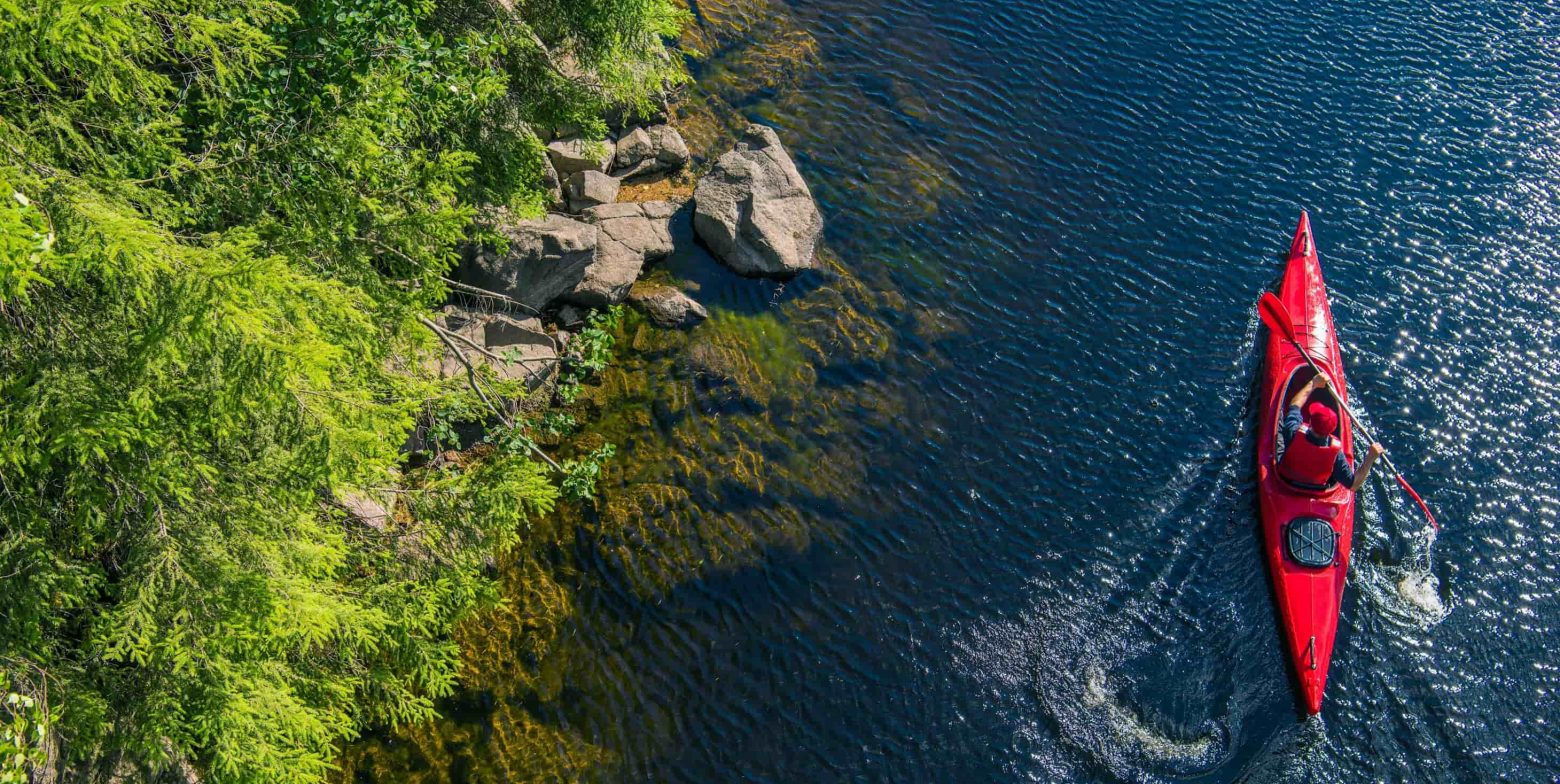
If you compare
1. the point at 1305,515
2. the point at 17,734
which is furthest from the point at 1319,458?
the point at 17,734

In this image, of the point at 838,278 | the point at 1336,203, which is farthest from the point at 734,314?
the point at 1336,203

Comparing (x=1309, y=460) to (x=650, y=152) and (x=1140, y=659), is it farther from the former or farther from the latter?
(x=650, y=152)

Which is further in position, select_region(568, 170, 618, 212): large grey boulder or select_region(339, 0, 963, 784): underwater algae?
select_region(568, 170, 618, 212): large grey boulder

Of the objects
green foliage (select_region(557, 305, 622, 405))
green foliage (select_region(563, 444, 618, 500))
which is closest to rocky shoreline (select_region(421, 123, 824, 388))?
green foliage (select_region(557, 305, 622, 405))

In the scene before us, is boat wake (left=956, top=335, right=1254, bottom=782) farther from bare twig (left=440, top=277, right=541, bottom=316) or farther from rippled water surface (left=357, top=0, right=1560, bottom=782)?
bare twig (left=440, top=277, right=541, bottom=316)

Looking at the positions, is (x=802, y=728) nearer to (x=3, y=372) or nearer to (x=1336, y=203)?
(x=3, y=372)

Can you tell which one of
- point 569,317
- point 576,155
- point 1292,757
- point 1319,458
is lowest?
point 1292,757
